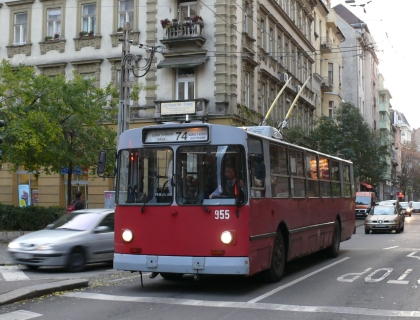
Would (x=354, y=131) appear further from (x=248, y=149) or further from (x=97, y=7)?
(x=248, y=149)

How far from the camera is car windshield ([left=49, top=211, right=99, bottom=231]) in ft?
49.3

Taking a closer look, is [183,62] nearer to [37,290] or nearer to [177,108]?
[177,108]

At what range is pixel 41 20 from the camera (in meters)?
35.9

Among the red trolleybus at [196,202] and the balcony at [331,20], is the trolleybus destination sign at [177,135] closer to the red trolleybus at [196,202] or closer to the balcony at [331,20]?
the red trolleybus at [196,202]

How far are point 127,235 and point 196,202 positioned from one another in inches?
57.5

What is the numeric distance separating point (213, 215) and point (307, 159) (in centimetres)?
471

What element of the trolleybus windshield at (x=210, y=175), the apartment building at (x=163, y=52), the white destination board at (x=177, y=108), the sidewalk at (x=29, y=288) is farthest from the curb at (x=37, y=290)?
the white destination board at (x=177, y=108)

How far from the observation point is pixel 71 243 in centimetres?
1429

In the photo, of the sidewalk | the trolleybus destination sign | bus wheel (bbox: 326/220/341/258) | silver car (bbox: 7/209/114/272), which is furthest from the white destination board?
the trolleybus destination sign

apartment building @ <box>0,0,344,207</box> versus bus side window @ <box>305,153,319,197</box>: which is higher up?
apartment building @ <box>0,0,344,207</box>

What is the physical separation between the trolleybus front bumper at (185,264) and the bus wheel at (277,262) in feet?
5.20

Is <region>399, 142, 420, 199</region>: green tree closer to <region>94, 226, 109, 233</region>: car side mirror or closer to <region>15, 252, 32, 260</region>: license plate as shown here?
<region>94, 226, 109, 233</region>: car side mirror

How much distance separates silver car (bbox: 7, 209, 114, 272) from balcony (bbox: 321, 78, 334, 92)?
42.1 m

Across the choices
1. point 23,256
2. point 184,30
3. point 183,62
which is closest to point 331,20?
point 184,30
